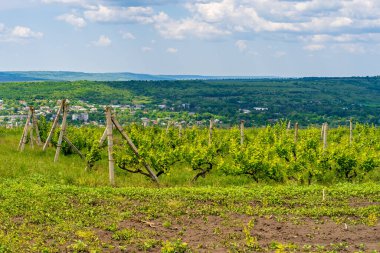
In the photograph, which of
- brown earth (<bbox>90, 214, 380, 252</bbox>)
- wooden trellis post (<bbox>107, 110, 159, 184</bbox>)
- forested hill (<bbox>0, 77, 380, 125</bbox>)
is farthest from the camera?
forested hill (<bbox>0, 77, 380, 125</bbox>)

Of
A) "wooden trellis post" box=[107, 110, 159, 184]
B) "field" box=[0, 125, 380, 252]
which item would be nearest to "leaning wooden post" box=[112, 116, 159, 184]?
"wooden trellis post" box=[107, 110, 159, 184]

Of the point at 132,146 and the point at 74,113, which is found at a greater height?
the point at 132,146

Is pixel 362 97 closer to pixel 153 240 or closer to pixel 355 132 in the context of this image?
pixel 355 132

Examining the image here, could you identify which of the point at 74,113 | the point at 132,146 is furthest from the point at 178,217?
the point at 74,113

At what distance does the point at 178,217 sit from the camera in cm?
1439

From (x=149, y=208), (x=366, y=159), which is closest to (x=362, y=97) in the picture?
(x=366, y=159)

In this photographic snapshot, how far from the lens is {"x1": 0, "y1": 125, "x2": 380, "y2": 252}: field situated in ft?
38.3

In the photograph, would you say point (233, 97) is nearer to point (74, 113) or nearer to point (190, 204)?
point (74, 113)

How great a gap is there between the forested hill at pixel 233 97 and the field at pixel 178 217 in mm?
69537

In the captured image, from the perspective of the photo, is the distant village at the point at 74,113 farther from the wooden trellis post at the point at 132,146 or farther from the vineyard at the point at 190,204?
the wooden trellis post at the point at 132,146

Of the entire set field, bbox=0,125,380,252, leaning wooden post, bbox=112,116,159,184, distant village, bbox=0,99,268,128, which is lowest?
distant village, bbox=0,99,268,128

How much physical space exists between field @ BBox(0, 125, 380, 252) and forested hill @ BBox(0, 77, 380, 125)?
69.5 meters

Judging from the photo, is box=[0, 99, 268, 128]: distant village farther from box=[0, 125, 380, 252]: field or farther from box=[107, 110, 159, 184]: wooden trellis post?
box=[0, 125, 380, 252]: field

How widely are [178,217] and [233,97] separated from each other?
121166mm
